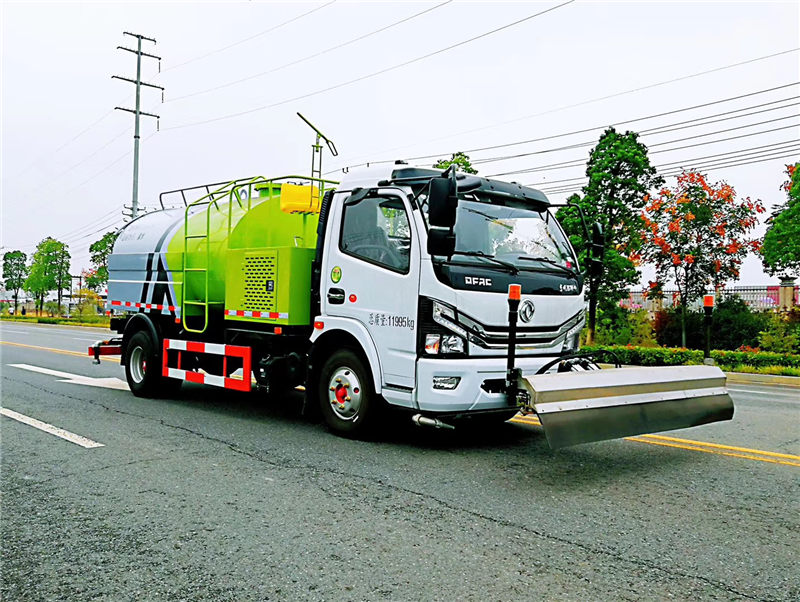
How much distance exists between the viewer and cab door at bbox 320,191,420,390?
640 cm

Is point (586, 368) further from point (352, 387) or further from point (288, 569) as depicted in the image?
point (288, 569)

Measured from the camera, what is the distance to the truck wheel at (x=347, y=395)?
680 centimetres

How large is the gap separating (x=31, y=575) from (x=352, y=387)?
11.9ft

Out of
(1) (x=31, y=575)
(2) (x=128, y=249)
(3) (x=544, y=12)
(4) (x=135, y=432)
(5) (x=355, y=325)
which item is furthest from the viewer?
(3) (x=544, y=12)

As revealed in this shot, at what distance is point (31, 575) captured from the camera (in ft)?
12.1

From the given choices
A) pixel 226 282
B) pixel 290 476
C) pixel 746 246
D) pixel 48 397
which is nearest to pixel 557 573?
pixel 290 476

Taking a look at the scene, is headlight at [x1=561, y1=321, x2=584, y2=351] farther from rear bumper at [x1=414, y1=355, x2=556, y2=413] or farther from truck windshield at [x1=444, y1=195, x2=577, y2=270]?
rear bumper at [x1=414, y1=355, x2=556, y2=413]

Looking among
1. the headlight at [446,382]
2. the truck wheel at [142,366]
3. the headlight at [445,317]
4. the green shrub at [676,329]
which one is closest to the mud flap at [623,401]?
the headlight at [446,382]

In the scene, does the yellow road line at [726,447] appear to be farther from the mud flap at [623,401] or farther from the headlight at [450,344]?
the headlight at [450,344]

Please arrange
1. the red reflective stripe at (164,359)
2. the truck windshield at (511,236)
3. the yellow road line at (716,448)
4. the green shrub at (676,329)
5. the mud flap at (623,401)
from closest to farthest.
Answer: the mud flap at (623,401), the yellow road line at (716,448), the truck windshield at (511,236), the red reflective stripe at (164,359), the green shrub at (676,329)

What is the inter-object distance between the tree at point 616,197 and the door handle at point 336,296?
14.3m

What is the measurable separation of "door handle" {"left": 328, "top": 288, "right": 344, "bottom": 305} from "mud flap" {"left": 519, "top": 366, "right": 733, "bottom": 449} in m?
2.10

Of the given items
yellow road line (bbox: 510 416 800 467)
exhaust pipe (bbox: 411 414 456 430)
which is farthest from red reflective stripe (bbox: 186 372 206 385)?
yellow road line (bbox: 510 416 800 467)

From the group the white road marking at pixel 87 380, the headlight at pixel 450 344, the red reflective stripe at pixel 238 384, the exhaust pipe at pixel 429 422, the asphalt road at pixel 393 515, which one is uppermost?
the headlight at pixel 450 344
